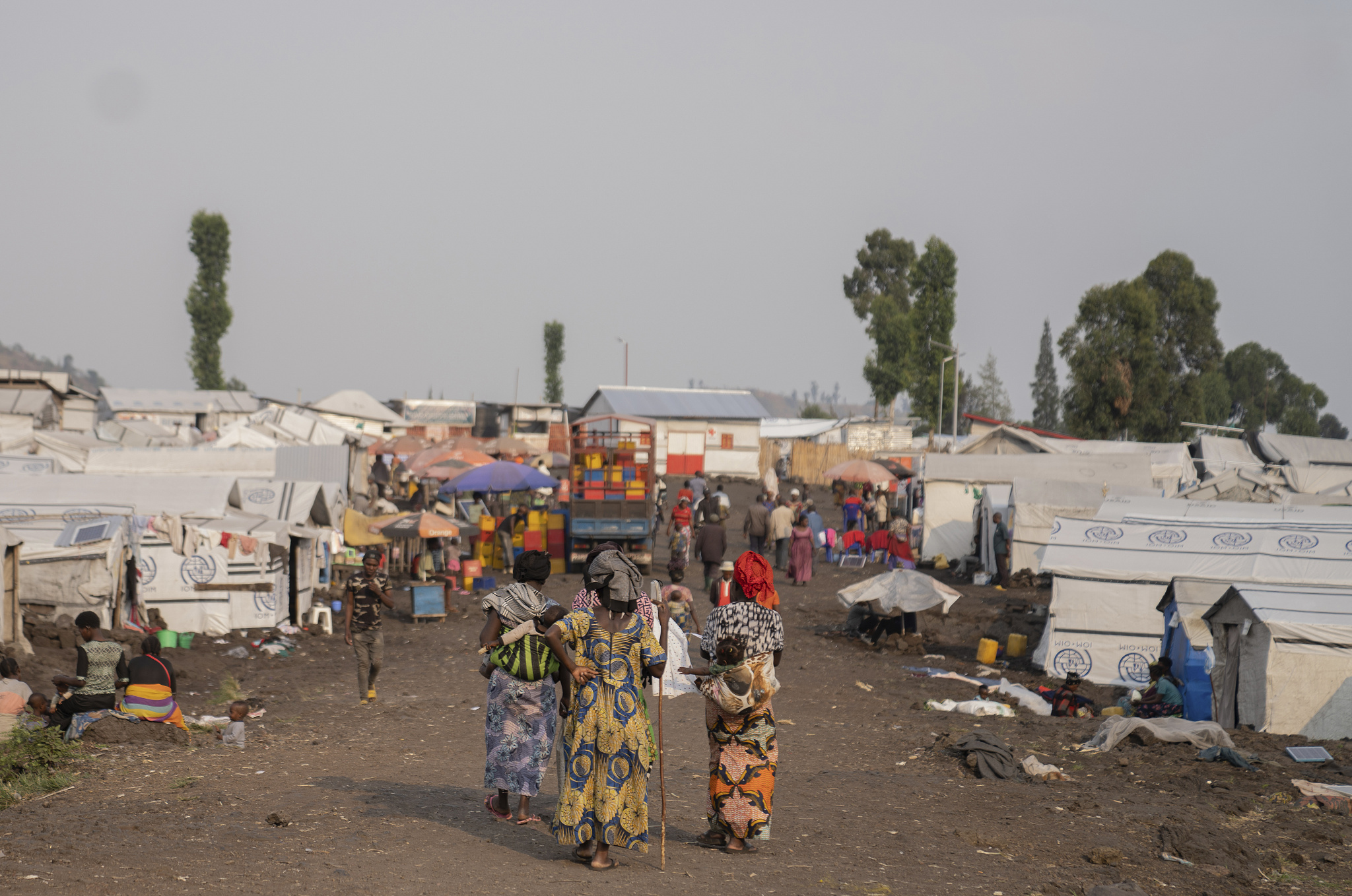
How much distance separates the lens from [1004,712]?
1191 centimetres

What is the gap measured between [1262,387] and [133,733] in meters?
90.8

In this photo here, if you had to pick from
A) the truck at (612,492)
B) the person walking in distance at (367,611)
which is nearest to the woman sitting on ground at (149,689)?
the person walking in distance at (367,611)

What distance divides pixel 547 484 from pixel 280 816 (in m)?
16.2

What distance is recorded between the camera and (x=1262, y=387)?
83.9 m

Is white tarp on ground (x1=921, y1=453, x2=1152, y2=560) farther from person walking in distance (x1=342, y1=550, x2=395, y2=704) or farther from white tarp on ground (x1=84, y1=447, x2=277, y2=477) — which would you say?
person walking in distance (x1=342, y1=550, x2=395, y2=704)

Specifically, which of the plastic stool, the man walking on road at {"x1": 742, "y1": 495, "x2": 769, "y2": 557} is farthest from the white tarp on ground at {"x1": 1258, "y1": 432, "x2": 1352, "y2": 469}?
the plastic stool

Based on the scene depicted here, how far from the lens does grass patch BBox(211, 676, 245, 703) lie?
11.6 metres

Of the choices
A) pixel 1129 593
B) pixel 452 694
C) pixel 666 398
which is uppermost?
pixel 666 398

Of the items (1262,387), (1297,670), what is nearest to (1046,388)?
(1262,387)

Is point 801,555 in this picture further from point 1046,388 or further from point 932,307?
point 1046,388

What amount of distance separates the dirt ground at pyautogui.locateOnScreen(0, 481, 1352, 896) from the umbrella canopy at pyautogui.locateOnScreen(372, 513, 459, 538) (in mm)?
6672

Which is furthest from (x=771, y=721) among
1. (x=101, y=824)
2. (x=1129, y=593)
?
(x=1129, y=593)

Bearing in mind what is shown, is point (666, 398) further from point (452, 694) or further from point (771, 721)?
point (771, 721)

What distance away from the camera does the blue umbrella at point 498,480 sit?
2184 cm
